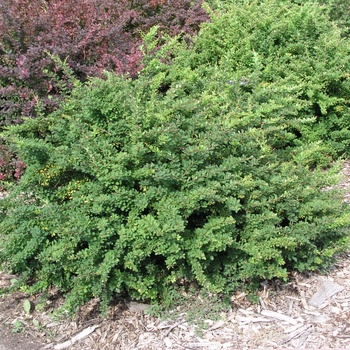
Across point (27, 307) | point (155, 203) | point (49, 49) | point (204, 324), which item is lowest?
point (204, 324)

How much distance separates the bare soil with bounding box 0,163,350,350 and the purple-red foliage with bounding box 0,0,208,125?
1.77m

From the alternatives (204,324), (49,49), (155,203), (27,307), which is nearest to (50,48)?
(49,49)

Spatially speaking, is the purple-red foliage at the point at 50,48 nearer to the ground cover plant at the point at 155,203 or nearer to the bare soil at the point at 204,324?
the ground cover plant at the point at 155,203

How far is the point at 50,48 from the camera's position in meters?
4.34

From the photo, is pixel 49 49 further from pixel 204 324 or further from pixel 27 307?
pixel 204 324

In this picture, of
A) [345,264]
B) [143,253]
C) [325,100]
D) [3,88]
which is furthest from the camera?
[325,100]

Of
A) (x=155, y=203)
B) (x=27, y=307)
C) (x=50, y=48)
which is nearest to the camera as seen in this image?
(x=155, y=203)

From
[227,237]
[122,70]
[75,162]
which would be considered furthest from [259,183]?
[122,70]

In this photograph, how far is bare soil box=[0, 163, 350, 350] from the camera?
2.93m

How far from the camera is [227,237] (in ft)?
9.61

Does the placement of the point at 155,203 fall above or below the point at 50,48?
below

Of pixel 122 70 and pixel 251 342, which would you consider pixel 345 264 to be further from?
pixel 122 70

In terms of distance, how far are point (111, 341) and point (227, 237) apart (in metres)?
0.91

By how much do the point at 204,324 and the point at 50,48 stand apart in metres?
2.68
